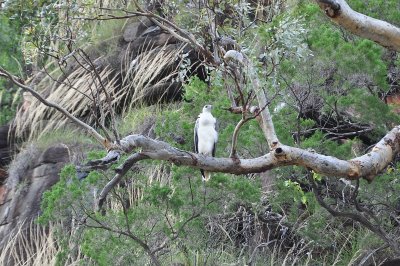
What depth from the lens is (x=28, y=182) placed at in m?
14.6

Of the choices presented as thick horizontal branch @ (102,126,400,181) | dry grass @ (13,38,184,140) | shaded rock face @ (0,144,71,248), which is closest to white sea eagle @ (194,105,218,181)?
thick horizontal branch @ (102,126,400,181)

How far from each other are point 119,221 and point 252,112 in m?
2.33

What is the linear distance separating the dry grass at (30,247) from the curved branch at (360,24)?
18.3 feet

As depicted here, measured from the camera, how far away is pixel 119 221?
9516mm

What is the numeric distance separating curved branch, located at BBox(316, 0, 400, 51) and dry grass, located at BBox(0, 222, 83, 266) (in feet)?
18.3

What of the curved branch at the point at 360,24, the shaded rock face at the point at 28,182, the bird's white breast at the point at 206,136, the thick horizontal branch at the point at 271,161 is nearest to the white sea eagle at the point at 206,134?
the bird's white breast at the point at 206,136

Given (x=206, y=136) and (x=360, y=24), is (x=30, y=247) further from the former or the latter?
(x=360, y=24)

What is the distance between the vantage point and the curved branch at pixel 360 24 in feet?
23.1

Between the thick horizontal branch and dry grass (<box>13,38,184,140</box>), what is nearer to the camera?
the thick horizontal branch

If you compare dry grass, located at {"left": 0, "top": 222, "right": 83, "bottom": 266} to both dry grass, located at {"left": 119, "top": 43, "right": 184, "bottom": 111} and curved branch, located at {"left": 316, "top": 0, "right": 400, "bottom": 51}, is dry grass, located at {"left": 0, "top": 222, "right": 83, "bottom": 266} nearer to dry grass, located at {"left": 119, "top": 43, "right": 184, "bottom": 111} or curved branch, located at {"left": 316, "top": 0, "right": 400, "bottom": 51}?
dry grass, located at {"left": 119, "top": 43, "right": 184, "bottom": 111}

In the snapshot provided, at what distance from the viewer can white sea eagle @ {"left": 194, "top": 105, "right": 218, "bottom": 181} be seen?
32.2 ft

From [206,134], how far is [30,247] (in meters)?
4.53

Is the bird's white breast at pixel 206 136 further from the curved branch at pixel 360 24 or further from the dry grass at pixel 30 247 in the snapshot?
the dry grass at pixel 30 247

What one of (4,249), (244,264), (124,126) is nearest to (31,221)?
(4,249)
